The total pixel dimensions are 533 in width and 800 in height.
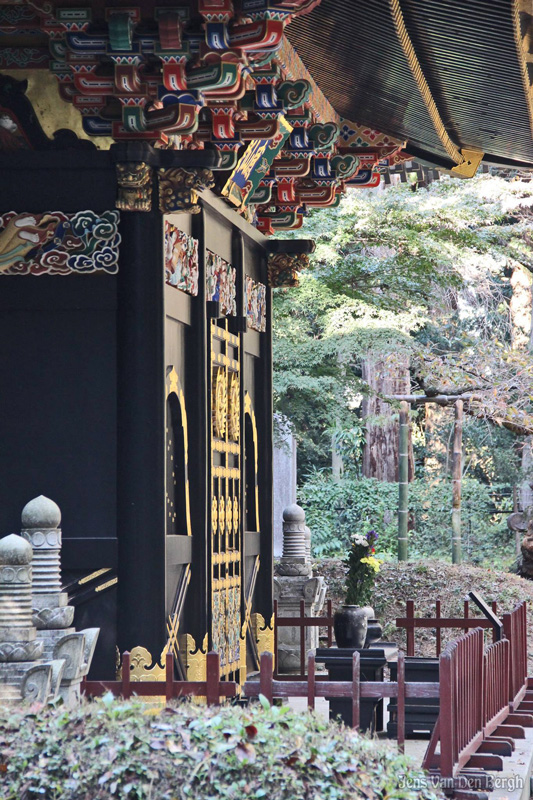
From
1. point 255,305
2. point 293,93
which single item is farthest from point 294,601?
point 293,93

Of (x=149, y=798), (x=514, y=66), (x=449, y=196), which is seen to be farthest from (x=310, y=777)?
(x=449, y=196)

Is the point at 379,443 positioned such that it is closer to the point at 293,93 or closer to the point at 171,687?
the point at 293,93

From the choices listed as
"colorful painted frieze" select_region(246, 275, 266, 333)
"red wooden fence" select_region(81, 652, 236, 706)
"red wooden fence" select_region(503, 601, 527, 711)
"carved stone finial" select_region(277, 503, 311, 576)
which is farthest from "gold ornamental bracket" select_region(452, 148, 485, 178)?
"red wooden fence" select_region(81, 652, 236, 706)

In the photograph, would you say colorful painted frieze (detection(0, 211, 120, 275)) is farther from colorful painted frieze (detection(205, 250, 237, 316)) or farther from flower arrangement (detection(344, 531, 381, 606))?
flower arrangement (detection(344, 531, 381, 606))

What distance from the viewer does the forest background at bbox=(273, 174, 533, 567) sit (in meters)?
17.7

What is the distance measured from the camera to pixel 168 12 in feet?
23.8

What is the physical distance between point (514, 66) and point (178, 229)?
2.81 metres

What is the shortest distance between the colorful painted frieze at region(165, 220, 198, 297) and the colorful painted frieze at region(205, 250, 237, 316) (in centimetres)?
53

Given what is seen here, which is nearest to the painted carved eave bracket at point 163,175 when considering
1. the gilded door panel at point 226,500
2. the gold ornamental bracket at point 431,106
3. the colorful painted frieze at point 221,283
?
the gold ornamental bracket at point 431,106

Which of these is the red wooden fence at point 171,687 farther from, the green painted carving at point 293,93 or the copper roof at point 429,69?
the copper roof at point 429,69

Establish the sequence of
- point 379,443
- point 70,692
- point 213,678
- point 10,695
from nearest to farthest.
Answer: point 10,695 → point 70,692 → point 213,678 → point 379,443

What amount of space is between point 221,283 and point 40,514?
151 inches

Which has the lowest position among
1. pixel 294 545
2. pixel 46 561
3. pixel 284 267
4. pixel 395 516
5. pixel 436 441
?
pixel 294 545

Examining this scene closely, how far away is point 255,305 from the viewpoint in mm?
11805
